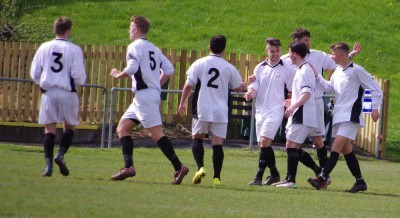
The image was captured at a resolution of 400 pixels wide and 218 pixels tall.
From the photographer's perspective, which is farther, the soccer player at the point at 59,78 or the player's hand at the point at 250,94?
the player's hand at the point at 250,94

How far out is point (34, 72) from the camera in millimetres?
12898

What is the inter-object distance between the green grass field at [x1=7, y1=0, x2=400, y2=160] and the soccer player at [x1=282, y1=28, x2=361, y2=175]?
1591 cm

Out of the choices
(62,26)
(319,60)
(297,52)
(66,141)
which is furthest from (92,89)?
(62,26)

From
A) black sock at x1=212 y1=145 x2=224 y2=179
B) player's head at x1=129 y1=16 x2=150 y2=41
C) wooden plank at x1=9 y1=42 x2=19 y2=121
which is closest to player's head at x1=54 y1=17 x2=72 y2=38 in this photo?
player's head at x1=129 y1=16 x2=150 y2=41

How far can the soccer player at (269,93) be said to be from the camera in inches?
574

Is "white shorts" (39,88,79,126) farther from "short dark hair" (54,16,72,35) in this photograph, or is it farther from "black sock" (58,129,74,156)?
"short dark hair" (54,16,72,35)

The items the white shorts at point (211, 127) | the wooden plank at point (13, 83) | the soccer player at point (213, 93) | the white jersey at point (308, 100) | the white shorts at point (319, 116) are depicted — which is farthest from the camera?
the wooden plank at point (13, 83)

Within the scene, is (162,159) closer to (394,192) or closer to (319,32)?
(394,192)

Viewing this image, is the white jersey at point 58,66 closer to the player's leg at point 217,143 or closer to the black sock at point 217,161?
the player's leg at point 217,143

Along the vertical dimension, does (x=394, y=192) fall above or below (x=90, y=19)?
below

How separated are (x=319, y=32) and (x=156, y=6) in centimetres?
683

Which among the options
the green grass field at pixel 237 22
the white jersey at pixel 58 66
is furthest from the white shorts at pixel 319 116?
the green grass field at pixel 237 22

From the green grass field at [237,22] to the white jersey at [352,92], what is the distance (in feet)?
56.3

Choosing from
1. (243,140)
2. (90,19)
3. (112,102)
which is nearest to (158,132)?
(112,102)
